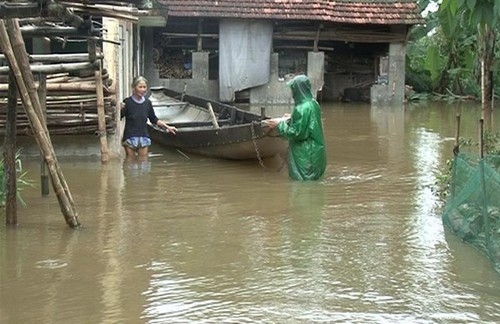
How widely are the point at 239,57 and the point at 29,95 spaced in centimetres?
1747

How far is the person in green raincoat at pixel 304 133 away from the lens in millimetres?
10320

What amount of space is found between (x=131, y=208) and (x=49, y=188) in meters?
1.30

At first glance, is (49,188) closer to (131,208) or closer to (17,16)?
(131,208)

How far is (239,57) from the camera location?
80.5 ft

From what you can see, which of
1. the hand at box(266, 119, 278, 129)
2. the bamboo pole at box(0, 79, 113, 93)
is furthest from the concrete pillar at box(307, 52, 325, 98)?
the hand at box(266, 119, 278, 129)

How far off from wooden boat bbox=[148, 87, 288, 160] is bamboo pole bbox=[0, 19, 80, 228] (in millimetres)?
4058

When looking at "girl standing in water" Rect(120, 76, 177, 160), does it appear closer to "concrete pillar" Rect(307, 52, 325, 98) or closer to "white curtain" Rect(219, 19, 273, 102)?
"white curtain" Rect(219, 19, 273, 102)

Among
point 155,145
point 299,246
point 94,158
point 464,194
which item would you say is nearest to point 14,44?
point 299,246

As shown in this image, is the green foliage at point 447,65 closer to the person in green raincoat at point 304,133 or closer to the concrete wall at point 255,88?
the concrete wall at point 255,88

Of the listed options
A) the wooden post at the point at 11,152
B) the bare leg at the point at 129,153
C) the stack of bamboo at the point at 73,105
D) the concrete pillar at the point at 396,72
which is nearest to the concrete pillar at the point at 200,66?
the concrete pillar at the point at 396,72

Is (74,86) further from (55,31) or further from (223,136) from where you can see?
(55,31)

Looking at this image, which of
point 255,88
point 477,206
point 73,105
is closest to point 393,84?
point 255,88

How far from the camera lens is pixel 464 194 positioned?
23.5 feet

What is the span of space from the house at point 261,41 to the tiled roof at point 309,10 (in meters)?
0.03
